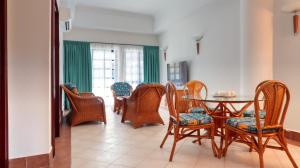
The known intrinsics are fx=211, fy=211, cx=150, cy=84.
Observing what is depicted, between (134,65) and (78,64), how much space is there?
197 centimetres

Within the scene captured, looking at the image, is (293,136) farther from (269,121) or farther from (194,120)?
(194,120)

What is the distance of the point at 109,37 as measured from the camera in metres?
7.24

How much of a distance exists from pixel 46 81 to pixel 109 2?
4.52 metres

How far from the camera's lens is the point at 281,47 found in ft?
10.9

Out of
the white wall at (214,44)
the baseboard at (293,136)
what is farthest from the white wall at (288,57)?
the white wall at (214,44)

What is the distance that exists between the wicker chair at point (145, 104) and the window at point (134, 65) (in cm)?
348

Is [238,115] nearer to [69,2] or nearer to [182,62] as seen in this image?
[182,62]

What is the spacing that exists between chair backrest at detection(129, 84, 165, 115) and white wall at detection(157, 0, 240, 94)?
1562mm

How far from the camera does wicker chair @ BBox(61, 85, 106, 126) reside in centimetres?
412

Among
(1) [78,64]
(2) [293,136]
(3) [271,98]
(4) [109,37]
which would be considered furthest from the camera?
(4) [109,37]

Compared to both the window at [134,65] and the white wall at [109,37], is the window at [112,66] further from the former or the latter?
the white wall at [109,37]

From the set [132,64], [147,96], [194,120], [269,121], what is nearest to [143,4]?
[132,64]

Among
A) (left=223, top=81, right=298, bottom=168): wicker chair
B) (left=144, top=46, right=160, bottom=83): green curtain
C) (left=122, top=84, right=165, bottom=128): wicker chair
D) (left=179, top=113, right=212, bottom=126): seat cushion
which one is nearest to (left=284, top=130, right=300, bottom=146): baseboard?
(left=223, top=81, right=298, bottom=168): wicker chair

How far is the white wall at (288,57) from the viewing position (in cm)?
315
